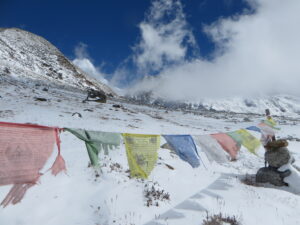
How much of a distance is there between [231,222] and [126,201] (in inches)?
107

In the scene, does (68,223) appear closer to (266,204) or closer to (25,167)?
(25,167)

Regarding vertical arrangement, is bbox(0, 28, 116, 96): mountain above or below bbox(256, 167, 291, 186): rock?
above

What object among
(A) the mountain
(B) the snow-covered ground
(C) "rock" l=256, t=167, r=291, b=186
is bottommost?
(B) the snow-covered ground

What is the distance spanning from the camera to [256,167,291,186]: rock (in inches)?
331

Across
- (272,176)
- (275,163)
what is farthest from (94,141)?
(275,163)

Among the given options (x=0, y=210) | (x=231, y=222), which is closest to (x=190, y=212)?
(x=231, y=222)

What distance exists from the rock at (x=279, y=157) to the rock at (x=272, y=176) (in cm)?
28

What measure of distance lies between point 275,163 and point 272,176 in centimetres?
57

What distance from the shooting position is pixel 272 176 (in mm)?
8523

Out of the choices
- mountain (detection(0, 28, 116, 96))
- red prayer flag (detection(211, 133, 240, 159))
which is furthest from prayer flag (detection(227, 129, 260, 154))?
mountain (detection(0, 28, 116, 96))

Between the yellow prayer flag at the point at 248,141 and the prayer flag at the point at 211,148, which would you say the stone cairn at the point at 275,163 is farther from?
the prayer flag at the point at 211,148

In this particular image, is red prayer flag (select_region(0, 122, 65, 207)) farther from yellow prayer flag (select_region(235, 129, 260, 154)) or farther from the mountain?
Answer: the mountain

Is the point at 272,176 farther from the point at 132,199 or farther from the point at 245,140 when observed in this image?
the point at 132,199

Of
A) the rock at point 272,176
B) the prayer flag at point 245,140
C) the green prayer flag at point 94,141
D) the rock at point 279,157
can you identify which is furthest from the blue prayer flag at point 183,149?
the rock at point 279,157
